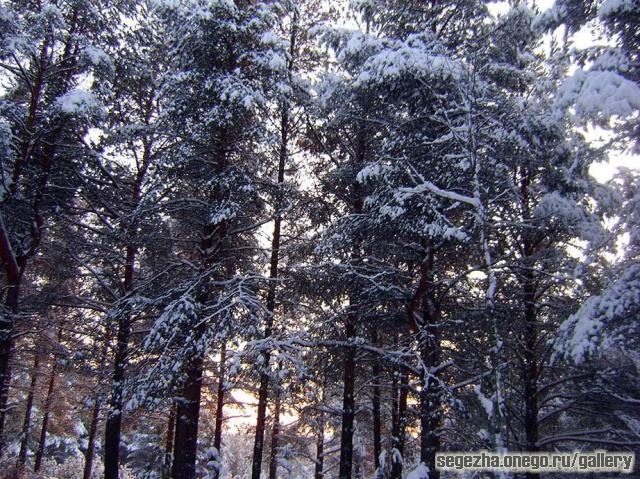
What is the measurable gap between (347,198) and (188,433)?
22.3 ft

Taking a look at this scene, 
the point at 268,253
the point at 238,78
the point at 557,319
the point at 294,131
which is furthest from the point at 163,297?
the point at 557,319

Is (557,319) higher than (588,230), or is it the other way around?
(588,230)

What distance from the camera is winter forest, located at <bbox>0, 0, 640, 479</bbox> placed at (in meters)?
6.82

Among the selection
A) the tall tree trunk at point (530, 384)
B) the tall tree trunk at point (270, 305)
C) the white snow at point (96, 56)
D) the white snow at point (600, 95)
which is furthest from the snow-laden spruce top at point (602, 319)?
the white snow at point (96, 56)

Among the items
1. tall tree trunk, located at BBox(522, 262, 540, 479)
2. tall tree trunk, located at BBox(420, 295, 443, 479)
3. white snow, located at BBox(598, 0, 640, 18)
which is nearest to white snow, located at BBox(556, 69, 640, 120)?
white snow, located at BBox(598, 0, 640, 18)

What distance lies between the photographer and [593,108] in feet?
16.3

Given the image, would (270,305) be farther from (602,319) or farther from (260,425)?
(602,319)

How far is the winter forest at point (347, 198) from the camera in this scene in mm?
6820

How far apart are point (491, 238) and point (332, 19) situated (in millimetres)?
7747

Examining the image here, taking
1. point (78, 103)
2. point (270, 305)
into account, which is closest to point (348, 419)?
point (270, 305)

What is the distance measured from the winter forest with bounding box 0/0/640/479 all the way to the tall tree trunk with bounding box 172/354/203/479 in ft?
0.13

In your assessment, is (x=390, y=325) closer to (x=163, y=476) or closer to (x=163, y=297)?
(x=163, y=297)

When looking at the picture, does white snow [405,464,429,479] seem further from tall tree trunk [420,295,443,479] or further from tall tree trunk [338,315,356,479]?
tall tree trunk [338,315,356,479]

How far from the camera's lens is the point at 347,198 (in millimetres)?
10477
